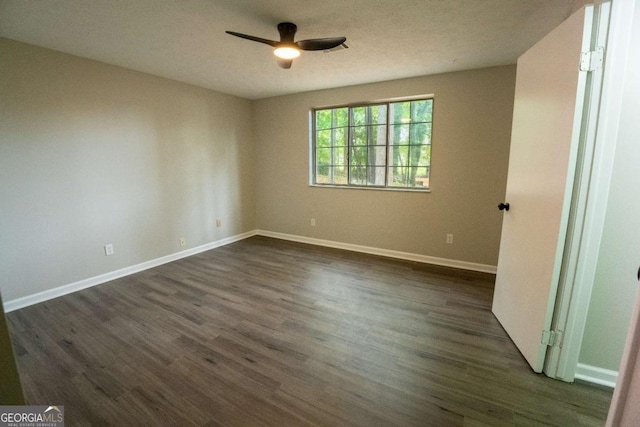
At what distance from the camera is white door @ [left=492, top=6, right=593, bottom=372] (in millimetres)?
1484

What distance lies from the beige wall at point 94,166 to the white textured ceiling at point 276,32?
0.29 metres

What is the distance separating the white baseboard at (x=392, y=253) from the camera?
336cm

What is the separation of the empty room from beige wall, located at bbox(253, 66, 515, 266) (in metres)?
0.03

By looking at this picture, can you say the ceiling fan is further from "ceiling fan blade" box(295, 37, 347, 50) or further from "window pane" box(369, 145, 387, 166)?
"window pane" box(369, 145, 387, 166)

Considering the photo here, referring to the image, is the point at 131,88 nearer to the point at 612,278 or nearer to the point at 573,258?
the point at 573,258

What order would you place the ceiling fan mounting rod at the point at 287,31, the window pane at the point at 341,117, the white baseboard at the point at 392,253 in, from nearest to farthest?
the ceiling fan mounting rod at the point at 287,31 < the white baseboard at the point at 392,253 < the window pane at the point at 341,117

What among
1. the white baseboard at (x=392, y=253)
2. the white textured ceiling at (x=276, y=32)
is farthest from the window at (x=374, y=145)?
the white baseboard at (x=392, y=253)

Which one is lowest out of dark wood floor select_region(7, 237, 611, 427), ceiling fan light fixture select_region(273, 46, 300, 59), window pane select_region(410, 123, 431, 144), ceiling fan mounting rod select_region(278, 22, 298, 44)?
dark wood floor select_region(7, 237, 611, 427)

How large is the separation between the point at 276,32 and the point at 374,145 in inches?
81.8

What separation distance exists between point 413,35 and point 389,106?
1.46 metres

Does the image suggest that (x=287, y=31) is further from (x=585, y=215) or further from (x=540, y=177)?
(x=585, y=215)

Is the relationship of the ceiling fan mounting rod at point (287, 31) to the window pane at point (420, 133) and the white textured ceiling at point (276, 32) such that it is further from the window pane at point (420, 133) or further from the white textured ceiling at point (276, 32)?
the window pane at point (420, 133)

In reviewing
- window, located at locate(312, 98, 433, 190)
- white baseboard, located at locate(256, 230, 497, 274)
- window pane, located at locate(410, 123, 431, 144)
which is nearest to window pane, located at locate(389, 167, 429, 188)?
window, located at locate(312, 98, 433, 190)

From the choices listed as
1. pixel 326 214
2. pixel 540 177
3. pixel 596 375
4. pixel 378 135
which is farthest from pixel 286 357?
pixel 378 135
